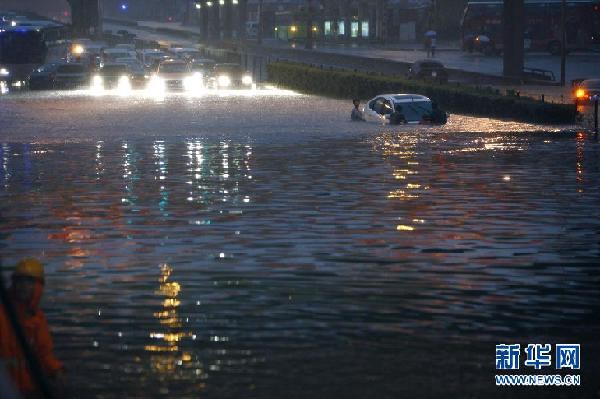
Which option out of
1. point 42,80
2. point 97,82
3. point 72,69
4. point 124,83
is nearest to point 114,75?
point 124,83

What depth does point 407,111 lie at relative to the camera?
145ft

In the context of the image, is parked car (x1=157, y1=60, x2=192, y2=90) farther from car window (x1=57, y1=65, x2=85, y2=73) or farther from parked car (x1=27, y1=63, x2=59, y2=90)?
parked car (x1=27, y1=63, x2=59, y2=90)

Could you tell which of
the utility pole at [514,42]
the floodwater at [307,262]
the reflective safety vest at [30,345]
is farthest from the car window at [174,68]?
the reflective safety vest at [30,345]

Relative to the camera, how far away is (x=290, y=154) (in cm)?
3250

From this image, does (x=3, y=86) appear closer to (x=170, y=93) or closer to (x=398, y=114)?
(x=170, y=93)

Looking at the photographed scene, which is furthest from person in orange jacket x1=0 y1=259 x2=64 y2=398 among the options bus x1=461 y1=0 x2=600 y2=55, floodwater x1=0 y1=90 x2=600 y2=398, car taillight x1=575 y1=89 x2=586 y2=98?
bus x1=461 y1=0 x2=600 y2=55

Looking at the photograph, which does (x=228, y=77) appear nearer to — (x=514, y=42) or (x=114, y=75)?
(x=114, y=75)

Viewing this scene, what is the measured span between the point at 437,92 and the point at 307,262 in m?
34.8

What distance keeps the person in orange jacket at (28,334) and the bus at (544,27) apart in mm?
91850

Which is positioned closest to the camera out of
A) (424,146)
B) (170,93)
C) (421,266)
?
(421,266)

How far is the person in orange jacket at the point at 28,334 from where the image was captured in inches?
336

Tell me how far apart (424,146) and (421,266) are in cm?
1919

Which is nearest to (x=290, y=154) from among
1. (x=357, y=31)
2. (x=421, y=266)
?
(x=421, y=266)

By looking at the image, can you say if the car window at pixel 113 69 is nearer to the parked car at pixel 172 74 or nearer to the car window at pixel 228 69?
the parked car at pixel 172 74
